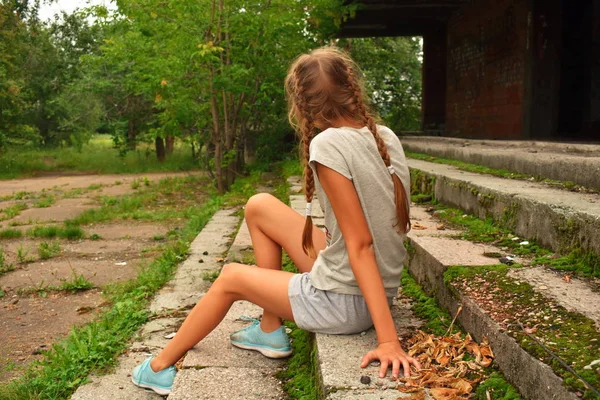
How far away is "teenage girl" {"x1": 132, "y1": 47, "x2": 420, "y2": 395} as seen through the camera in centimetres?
212

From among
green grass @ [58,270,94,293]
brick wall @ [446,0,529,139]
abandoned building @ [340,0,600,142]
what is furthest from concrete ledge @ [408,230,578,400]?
brick wall @ [446,0,529,139]

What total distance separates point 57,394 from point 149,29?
731cm

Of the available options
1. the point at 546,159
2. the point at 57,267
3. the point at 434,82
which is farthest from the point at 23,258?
the point at 434,82

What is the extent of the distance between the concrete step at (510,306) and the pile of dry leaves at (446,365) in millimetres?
54

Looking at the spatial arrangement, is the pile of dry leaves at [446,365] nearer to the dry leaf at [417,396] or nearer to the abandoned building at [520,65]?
the dry leaf at [417,396]

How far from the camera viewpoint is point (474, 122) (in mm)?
10188

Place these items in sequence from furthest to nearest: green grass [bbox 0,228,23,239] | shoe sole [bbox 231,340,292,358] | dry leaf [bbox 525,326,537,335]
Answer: green grass [bbox 0,228,23,239] → shoe sole [bbox 231,340,292,358] → dry leaf [bbox 525,326,537,335]

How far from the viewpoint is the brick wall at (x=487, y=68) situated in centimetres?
818

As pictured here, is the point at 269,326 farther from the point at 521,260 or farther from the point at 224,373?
the point at 521,260

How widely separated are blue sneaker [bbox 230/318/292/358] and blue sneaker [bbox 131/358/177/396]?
0.32m

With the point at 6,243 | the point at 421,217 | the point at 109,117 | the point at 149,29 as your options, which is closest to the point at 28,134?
the point at 109,117

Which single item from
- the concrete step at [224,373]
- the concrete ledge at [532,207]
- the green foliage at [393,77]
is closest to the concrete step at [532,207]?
the concrete ledge at [532,207]

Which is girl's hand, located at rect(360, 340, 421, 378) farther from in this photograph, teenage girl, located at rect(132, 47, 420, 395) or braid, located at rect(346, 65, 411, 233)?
braid, located at rect(346, 65, 411, 233)

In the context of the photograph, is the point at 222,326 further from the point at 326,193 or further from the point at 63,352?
the point at 326,193
